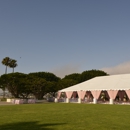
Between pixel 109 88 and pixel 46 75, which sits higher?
pixel 46 75

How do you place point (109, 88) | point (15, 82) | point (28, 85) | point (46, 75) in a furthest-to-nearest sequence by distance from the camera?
1. point (46, 75)
2. point (15, 82)
3. point (28, 85)
4. point (109, 88)

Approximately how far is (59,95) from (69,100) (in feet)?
15.7

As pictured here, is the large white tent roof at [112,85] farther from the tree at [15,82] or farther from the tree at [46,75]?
the tree at [46,75]

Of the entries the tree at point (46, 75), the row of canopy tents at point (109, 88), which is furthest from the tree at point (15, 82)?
the tree at point (46, 75)

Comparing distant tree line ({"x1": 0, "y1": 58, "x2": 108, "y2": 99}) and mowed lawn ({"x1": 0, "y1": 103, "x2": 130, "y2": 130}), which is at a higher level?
distant tree line ({"x1": 0, "y1": 58, "x2": 108, "y2": 99})

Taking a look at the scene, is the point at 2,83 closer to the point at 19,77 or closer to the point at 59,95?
the point at 19,77

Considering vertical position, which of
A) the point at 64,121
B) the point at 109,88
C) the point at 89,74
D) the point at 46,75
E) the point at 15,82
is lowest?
the point at 64,121

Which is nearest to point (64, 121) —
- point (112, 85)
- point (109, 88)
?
point (109, 88)

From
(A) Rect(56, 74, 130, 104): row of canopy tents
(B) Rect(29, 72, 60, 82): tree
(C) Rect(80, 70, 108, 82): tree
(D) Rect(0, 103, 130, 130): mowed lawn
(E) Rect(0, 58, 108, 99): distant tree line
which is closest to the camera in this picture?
(D) Rect(0, 103, 130, 130): mowed lawn

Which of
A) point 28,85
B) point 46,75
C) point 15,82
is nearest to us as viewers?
point 28,85

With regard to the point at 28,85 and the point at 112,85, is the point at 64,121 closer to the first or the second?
the point at 112,85

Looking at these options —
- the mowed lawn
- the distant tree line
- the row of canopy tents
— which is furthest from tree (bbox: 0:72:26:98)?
the mowed lawn

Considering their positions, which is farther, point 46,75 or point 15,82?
point 46,75

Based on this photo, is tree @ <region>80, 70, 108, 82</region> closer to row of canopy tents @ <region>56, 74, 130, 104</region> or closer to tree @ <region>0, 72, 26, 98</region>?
tree @ <region>0, 72, 26, 98</region>
